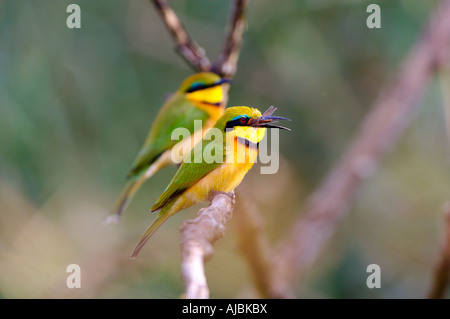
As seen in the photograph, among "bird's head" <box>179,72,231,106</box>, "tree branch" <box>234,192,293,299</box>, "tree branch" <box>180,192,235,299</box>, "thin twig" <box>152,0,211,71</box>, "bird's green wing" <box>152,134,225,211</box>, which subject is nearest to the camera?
"tree branch" <box>180,192,235,299</box>

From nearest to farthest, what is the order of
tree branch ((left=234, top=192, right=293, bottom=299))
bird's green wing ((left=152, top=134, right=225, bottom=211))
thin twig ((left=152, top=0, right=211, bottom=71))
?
bird's green wing ((left=152, top=134, right=225, bottom=211)) → thin twig ((left=152, top=0, right=211, bottom=71)) → tree branch ((left=234, top=192, right=293, bottom=299))

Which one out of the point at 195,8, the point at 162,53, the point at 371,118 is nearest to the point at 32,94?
the point at 162,53

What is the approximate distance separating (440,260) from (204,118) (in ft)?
2.88

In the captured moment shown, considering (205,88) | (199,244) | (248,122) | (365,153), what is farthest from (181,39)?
(365,153)

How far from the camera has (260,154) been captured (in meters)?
1.05

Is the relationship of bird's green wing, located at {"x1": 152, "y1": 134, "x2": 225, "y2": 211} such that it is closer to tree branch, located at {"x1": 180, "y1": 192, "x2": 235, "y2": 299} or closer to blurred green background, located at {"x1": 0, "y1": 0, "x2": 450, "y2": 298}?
tree branch, located at {"x1": 180, "y1": 192, "x2": 235, "y2": 299}

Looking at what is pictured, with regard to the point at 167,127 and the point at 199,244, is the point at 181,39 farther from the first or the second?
the point at 199,244

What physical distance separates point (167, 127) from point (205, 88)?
19 centimetres

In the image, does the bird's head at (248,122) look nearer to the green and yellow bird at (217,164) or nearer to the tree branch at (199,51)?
the green and yellow bird at (217,164)

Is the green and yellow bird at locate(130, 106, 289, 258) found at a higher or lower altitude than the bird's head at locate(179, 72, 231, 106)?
lower

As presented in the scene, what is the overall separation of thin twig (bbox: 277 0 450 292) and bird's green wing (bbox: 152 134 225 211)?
4.76 ft

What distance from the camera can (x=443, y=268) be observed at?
1.73 metres

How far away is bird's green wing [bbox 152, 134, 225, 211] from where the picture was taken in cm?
108

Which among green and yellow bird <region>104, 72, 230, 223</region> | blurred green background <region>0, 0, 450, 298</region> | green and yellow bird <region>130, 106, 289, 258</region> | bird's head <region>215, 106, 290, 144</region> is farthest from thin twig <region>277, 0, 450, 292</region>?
bird's head <region>215, 106, 290, 144</region>
